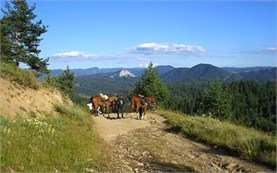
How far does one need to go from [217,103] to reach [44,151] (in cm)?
6436

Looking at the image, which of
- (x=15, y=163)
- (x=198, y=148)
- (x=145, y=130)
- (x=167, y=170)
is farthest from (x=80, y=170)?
(x=145, y=130)

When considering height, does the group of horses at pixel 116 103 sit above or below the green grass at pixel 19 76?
below

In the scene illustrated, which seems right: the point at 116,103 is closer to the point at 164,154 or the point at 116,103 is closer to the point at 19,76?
the point at 19,76

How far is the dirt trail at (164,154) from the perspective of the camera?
45.8ft

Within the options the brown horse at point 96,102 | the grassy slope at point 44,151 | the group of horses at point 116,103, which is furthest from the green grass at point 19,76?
the grassy slope at point 44,151

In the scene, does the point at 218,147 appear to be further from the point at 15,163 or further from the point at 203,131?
the point at 15,163

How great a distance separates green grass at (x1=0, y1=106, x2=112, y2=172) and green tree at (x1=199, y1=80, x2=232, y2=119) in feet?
196

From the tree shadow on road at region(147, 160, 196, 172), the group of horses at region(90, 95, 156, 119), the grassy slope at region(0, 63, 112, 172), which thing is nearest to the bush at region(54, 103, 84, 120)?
the group of horses at region(90, 95, 156, 119)

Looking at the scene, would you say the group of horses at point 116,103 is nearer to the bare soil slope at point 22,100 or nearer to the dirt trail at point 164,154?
the bare soil slope at point 22,100

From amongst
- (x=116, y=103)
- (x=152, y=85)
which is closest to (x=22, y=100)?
(x=116, y=103)

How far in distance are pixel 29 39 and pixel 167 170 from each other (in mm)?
38489

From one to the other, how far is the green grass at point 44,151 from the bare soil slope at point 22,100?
5.12 meters

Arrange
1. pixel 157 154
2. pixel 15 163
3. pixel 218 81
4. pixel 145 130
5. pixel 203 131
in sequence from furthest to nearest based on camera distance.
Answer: pixel 218 81, pixel 145 130, pixel 203 131, pixel 157 154, pixel 15 163

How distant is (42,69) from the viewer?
5081cm
